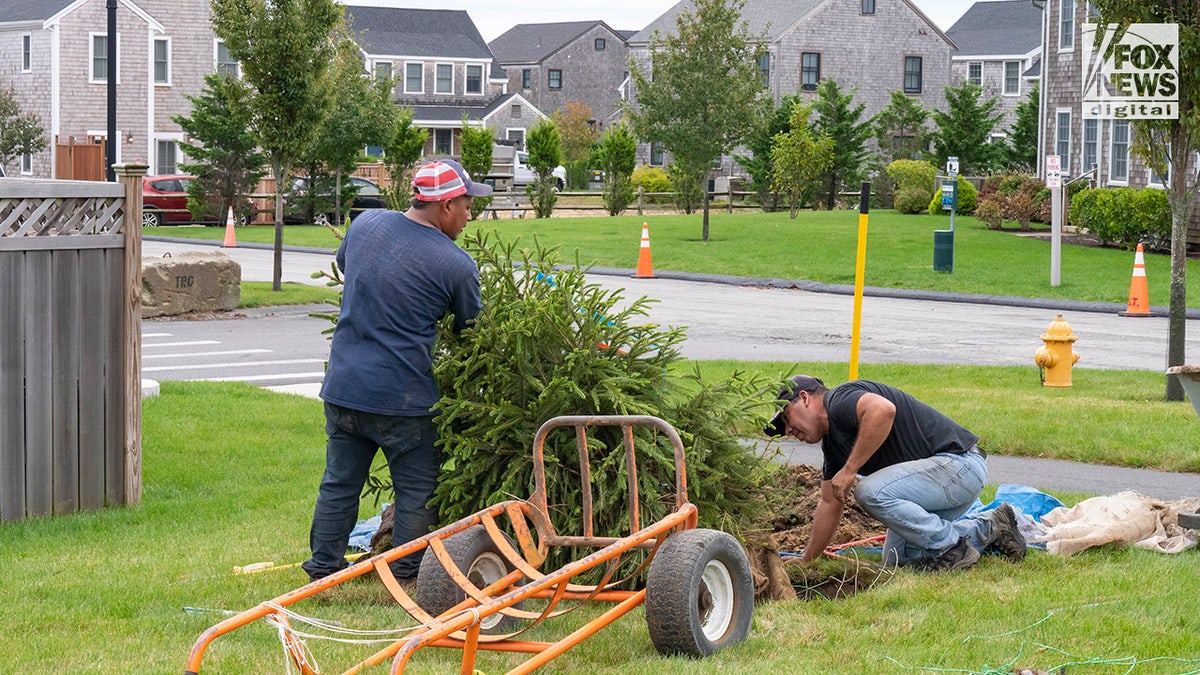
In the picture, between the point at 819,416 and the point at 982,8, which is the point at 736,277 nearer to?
the point at 819,416

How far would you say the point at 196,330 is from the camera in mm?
18734

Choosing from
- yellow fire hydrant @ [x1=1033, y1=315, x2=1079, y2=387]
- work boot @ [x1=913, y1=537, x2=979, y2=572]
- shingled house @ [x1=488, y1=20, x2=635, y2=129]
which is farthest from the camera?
shingled house @ [x1=488, y1=20, x2=635, y2=129]

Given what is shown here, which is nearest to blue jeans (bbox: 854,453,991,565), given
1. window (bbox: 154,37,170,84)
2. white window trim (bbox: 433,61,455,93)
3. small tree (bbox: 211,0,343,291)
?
small tree (bbox: 211,0,343,291)

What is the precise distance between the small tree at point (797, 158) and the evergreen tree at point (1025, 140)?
8.18 m

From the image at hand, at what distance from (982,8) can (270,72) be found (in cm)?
6037

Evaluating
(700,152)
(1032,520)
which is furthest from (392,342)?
(700,152)

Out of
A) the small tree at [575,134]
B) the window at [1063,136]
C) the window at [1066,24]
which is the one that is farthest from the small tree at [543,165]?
the small tree at [575,134]

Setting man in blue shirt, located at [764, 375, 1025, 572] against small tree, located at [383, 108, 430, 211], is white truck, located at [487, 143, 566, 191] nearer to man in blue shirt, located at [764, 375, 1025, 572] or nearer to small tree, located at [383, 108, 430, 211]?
small tree, located at [383, 108, 430, 211]

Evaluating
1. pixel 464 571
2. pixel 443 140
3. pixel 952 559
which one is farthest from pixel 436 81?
pixel 464 571

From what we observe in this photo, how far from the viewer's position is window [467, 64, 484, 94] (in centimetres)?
7450

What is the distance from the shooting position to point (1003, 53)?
223 ft

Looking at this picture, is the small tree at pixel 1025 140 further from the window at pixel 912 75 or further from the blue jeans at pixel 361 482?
the blue jeans at pixel 361 482

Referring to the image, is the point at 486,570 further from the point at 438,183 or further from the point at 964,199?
the point at 964,199

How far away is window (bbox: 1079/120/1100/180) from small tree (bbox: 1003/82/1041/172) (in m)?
11.8
